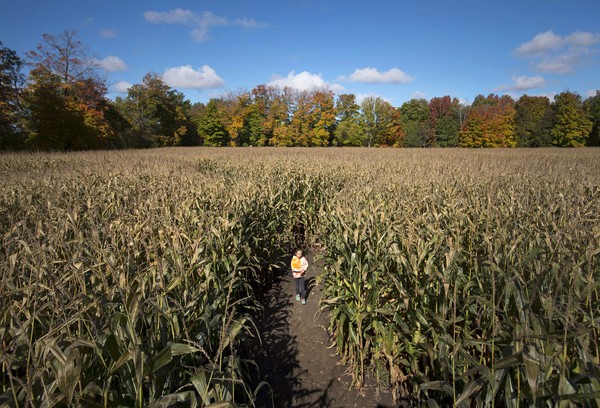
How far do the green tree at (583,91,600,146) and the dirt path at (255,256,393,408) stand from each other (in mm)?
66352

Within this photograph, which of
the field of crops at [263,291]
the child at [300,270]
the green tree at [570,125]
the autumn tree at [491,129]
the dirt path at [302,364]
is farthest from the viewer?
the autumn tree at [491,129]

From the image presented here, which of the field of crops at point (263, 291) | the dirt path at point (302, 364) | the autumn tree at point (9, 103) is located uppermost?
the autumn tree at point (9, 103)

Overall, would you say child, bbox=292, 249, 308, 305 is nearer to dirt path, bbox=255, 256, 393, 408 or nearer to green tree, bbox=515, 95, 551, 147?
dirt path, bbox=255, 256, 393, 408

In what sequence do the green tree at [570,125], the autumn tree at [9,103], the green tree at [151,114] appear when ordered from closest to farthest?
1. the autumn tree at [9,103]
2. the green tree at [151,114]
3. the green tree at [570,125]

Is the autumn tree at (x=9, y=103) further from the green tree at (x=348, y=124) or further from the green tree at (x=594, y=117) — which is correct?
the green tree at (x=594, y=117)

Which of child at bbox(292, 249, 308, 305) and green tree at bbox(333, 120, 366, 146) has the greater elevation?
green tree at bbox(333, 120, 366, 146)

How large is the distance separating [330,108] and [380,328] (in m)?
47.7

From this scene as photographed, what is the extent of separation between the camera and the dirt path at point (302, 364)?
3.62 metres

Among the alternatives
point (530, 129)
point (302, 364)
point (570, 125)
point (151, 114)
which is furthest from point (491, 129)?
point (302, 364)

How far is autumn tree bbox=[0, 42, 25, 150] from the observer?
23.4 m

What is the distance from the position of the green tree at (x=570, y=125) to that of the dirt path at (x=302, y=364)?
60.7m

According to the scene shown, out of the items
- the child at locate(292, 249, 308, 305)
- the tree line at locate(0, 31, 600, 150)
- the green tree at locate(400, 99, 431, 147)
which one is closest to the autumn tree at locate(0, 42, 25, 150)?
the tree line at locate(0, 31, 600, 150)

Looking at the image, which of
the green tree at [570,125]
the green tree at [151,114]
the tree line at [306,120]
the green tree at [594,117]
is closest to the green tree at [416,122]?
the tree line at [306,120]

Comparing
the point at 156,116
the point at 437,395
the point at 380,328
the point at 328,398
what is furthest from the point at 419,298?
the point at 156,116
